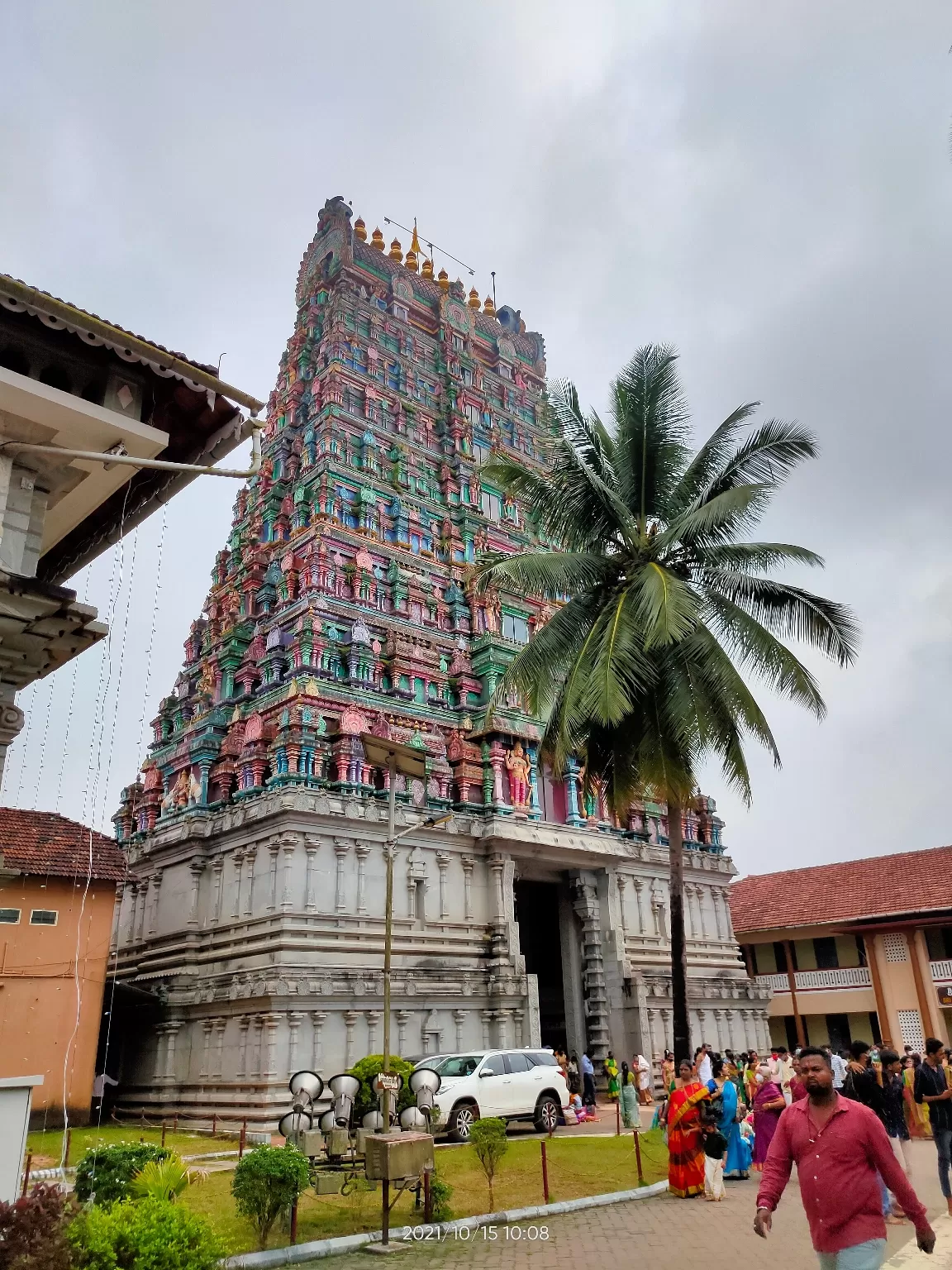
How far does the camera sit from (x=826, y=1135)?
18.8 feet

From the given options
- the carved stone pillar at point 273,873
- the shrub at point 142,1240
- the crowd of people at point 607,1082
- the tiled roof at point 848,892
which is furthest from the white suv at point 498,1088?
the tiled roof at point 848,892

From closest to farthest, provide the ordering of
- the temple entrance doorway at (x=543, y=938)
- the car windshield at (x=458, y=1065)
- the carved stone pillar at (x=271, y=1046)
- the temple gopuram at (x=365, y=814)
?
1. the car windshield at (x=458, y=1065)
2. the carved stone pillar at (x=271, y=1046)
3. the temple gopuram at (x=365, y=814)
4. the temple entrance doorway at (x=543, y=938)

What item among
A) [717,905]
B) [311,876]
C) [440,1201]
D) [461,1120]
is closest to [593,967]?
[717,905]

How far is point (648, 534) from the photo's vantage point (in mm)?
19719

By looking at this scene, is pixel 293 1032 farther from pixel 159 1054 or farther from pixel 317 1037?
pixel 159 1054

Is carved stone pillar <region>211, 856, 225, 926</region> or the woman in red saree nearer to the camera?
the woman in red saree

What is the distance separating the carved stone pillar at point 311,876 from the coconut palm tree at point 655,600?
7824 millimetres

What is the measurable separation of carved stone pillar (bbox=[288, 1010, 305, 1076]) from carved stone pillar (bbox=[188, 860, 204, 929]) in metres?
5.56

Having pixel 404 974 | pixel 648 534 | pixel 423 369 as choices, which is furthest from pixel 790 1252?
pixel 423 369

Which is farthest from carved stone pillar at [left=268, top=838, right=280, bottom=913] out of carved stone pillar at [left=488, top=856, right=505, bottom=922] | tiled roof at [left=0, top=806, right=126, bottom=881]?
carved stone pillar at [left=488, top=856, right=505, bottom=922]

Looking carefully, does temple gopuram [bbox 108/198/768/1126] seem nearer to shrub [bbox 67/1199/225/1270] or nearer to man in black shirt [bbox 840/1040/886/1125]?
man in black shirt [bbox 840/1040/886/1125]

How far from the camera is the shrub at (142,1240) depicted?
6145mm

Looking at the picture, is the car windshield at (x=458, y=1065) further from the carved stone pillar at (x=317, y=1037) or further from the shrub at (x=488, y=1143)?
the shrub at (x=488, y=1143)

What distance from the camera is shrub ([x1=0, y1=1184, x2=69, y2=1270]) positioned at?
573 cm
